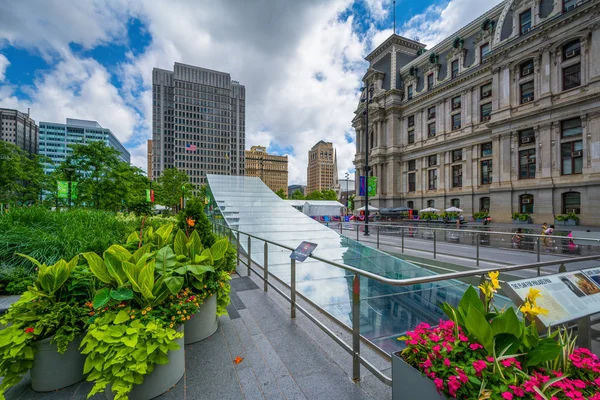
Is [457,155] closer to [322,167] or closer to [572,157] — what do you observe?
[572,157]

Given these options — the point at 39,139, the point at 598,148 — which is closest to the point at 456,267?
the point at 598,148

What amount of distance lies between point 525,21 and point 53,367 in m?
44.6

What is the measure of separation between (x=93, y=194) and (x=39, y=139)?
480ft

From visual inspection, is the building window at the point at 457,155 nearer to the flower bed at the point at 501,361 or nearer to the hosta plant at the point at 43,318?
the flower bed at the point at 501,361

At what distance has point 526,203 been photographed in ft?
95.1

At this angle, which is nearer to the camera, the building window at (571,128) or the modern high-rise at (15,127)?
the building window at (571,128)

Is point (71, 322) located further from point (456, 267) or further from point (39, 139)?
point (39, 139)

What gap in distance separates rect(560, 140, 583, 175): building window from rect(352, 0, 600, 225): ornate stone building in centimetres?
8

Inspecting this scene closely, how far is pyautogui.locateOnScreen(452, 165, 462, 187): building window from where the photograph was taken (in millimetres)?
38800

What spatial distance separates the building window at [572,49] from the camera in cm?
2562

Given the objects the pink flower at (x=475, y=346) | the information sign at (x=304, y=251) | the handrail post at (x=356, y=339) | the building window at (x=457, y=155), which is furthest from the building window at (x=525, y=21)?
the pink flower at (x=475, y=346)

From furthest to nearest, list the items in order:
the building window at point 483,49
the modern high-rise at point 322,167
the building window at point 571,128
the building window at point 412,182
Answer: the modern high-rise at point 322,167
the building window at point 412,182
the building window at point 483,49
the building window at point 571,128

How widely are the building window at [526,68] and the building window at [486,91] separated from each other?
4928 millimetres

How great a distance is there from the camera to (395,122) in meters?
47.6
